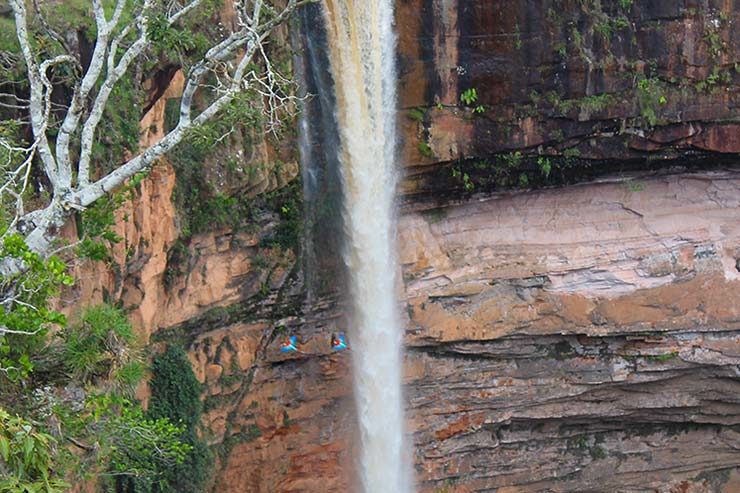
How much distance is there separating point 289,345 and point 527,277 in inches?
124

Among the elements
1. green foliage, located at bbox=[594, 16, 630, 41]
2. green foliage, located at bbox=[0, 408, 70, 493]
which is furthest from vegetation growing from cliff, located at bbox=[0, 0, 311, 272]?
green foliage, located at bbox=[594, 16, 630, 41]

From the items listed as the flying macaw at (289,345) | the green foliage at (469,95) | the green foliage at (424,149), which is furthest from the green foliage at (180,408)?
the green foliage at (469,95)

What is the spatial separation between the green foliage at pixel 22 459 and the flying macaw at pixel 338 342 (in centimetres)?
662

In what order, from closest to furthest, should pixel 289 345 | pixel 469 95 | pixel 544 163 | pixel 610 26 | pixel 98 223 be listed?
pixel 98 223 < pixel 610 26 < pixel 469 95 < pixel 544 163 < pixel 289 345

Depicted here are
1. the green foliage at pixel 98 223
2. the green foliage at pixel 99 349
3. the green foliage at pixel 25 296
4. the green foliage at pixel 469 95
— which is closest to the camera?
the green foliage at pixel 25 296

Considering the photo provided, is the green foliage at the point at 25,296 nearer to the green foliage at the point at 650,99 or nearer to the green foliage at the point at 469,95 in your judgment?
the green foliage at the point at 469,95

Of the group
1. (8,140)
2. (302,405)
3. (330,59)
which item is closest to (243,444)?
(302,405)

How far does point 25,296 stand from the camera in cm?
585

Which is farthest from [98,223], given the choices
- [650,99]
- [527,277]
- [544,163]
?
[650,99]

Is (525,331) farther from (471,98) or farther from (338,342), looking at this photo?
(471,98)

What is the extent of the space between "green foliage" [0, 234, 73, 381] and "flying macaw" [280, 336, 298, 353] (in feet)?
17.8

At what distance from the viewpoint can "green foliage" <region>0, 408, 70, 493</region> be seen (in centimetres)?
456

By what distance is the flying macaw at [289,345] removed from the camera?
441 inches

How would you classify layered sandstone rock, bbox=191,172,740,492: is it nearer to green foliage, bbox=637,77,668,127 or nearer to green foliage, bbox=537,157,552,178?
green foliage, bbox=537,157,552,178
